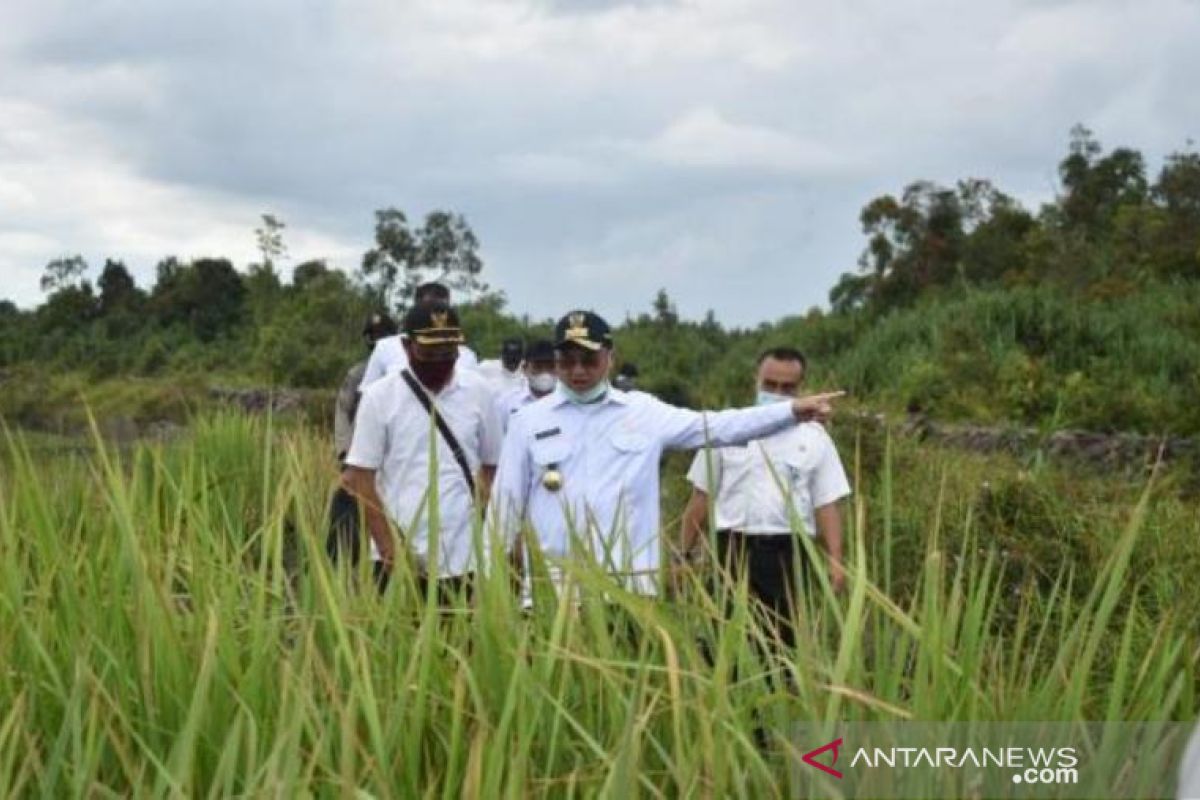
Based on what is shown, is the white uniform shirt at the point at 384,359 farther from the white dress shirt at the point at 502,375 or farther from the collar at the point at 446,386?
the white dress shirt at the point at 502,375

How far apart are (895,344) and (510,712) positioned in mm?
17284

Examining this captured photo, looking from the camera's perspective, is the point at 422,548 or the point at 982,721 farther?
the point at 422,548

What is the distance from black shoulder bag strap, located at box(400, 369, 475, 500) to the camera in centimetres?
492

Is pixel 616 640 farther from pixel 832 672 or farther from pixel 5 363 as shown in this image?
pixel 5 363

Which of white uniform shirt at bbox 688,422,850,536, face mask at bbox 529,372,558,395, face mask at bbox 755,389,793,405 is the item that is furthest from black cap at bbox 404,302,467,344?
face mask at bbox 529,372,558,395

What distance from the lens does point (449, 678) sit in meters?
2.57

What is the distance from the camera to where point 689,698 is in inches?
94.4

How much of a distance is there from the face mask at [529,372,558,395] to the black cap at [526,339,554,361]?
0.08 metres

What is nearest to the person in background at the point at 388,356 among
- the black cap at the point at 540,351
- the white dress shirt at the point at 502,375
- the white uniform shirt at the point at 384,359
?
the white uniform shirt at the point at 384,359

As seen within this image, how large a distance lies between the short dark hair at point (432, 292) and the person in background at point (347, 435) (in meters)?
0.44

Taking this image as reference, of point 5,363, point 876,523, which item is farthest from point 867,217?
point 5,363

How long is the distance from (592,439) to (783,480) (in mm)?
986

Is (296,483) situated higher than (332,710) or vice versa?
(296,483)
